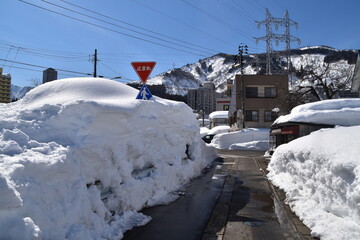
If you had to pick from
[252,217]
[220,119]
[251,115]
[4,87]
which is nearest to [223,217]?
[252,217]

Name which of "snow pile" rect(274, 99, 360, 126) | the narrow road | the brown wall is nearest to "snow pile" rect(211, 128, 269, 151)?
the brown wall

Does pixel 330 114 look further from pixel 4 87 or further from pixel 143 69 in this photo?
pixel 4 87

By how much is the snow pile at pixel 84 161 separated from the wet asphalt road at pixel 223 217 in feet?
1.39

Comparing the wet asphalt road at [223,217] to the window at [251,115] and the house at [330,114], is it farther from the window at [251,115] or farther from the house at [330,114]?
the window at [251,115]

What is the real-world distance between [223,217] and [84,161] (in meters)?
3.22

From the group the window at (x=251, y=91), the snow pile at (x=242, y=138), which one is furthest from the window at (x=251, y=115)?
the snow pile at (x=242, y=138)

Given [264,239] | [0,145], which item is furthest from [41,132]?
[264,239]

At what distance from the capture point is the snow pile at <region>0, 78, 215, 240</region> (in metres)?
3.60

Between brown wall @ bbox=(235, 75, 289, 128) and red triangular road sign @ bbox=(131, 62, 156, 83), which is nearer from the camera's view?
red triangular road sign @ bbox=(131, 62, 156, 83)

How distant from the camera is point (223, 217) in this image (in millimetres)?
6059

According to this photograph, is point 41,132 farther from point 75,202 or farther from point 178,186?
point 178,186

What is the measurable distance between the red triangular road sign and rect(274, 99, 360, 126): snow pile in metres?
7.31

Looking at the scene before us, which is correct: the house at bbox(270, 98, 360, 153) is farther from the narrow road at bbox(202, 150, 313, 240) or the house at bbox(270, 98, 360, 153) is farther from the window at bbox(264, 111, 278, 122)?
the window at bbox(264, 111, 278, 122)

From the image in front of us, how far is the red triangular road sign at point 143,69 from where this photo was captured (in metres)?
8.48
